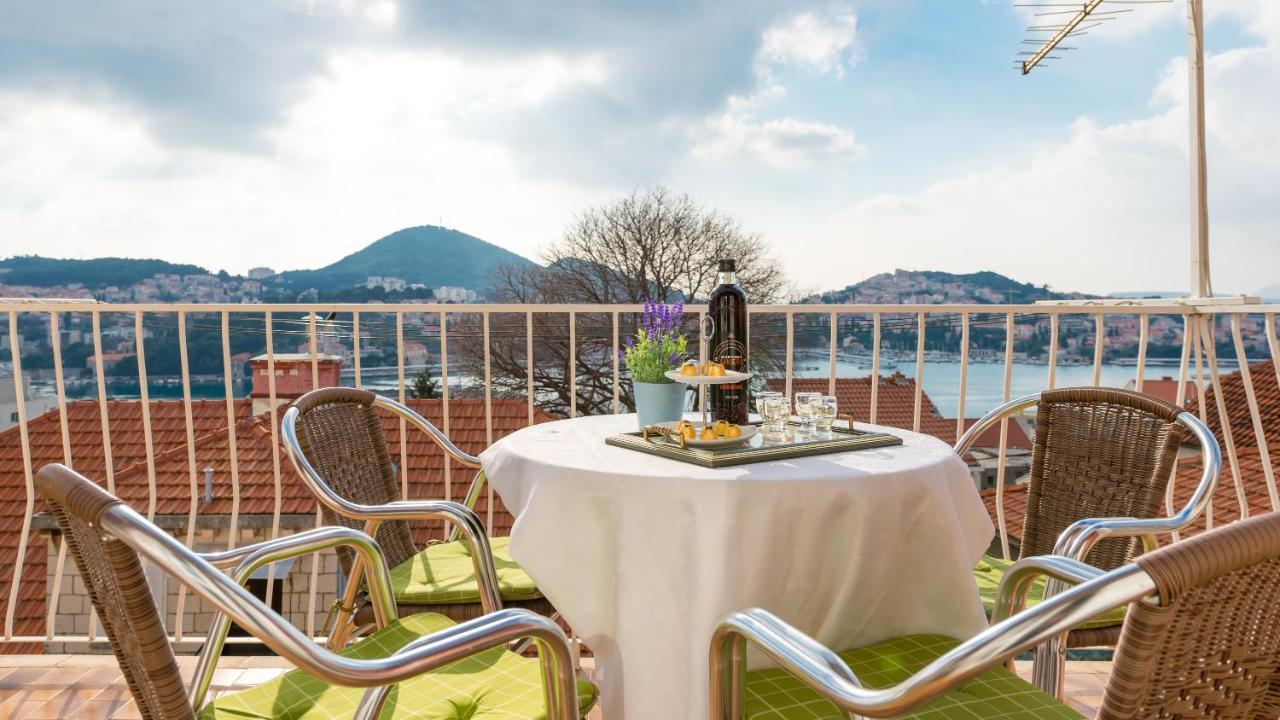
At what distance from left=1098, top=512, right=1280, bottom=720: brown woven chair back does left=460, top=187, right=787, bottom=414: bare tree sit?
37.8ft

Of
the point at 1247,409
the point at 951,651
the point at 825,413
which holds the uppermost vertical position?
the point at 825,413

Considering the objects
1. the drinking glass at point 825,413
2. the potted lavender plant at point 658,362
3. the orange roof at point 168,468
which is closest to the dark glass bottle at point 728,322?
the potted lavender plant at point 658,362

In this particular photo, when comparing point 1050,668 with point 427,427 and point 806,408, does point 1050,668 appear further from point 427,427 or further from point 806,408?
point 427,427

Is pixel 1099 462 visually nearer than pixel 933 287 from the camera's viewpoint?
Yes

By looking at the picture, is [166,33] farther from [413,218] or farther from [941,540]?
[941,540]

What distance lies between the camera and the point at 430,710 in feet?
4.15

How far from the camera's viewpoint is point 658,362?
1855mm

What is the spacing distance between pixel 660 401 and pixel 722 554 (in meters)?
0.63

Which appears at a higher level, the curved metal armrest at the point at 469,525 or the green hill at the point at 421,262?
the green hill at the point at 421,262

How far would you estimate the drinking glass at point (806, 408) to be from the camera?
1.81 m

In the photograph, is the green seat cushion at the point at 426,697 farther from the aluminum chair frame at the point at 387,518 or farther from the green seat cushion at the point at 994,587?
the green seat cushion at the point at 994,587

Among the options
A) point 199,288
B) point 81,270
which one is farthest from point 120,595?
point 81,270

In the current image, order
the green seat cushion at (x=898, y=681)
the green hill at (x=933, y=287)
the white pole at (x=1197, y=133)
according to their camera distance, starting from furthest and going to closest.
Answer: the green hill at (x=933, y=287) < the white pole at (x=1197, y=133) < the green seat cushion at (x=898, y=681)

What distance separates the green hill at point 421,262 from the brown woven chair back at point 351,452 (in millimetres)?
6998
